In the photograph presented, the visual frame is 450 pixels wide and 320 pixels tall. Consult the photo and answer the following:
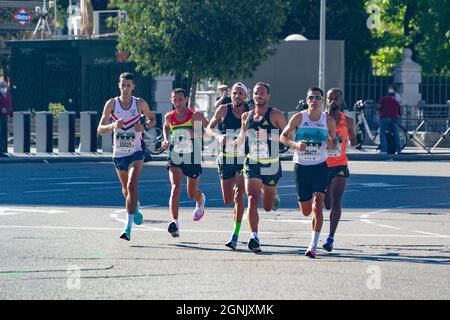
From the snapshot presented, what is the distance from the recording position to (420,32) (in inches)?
2432

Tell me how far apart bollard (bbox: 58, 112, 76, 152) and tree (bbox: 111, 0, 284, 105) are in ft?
15.1

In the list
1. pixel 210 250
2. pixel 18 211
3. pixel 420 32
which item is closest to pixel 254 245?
pixel 210 250

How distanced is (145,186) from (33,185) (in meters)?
2.02

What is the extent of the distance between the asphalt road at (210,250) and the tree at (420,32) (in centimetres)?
3755

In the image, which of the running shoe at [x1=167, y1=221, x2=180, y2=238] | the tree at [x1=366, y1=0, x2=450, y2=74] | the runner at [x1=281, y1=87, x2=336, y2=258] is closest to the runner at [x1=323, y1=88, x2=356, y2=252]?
the runner at [x1=281, y1=87, x2=336, y2=258]

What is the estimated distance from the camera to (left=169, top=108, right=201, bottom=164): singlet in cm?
1531

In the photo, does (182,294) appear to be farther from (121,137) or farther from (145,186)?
(145,186)

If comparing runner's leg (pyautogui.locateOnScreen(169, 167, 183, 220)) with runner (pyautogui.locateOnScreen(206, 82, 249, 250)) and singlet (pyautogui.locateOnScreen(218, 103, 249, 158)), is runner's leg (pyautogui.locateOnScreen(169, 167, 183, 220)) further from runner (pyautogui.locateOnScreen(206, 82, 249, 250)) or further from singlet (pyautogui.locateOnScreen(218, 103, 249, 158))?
singlet (pyautogui.locateOnScreen(218, 103, 249, 158))

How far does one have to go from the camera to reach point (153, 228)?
16.2 m

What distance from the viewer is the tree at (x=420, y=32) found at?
2346 inches

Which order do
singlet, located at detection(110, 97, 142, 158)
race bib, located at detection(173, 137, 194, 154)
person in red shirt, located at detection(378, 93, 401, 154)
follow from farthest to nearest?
person in red shirt, located at detection(378, 93, 401, 154) → race bib, located at detection(173, 137, 194, 154) → singlet, located at detection(110, 97, 142, 158)

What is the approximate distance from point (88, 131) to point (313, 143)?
65.6 ft

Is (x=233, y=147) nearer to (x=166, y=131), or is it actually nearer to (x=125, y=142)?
(x=125, y=142)

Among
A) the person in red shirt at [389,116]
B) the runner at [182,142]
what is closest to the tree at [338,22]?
the person in red shirt at [389,116]
